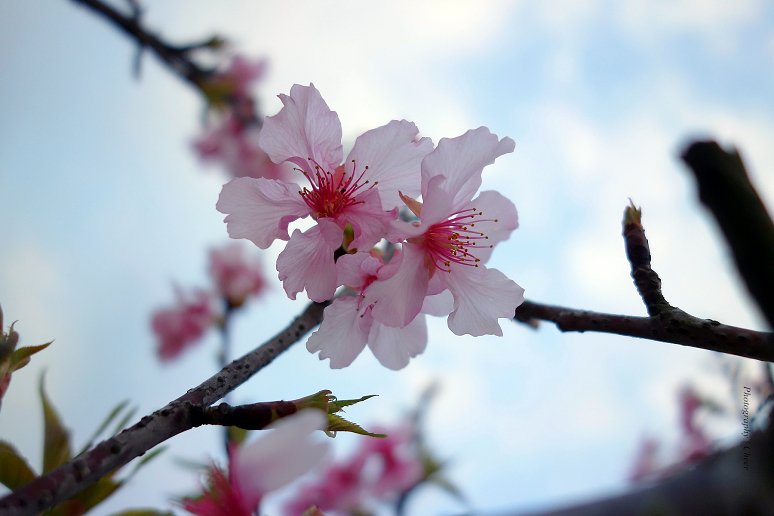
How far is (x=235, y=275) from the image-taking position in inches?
94.3

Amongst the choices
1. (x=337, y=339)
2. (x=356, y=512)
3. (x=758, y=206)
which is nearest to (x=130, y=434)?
(x=337, y=339)

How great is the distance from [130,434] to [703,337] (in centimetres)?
53

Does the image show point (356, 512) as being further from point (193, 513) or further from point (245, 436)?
point (193, 513)

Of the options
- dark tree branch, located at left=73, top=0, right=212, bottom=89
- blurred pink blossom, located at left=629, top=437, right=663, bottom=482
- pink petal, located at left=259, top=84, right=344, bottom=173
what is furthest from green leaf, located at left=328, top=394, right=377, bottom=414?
blurred pink blossom, located at left=629, top=437, right=663, bottom=482

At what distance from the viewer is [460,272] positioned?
65 centimetres

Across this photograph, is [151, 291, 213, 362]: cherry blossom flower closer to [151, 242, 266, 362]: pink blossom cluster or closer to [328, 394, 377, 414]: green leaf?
[151, 242, 266, 362]: pink blossom cluster

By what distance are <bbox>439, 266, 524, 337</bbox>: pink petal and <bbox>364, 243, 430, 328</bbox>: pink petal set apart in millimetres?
67

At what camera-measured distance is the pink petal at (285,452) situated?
0.37m

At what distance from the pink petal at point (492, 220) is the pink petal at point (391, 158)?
11 cm

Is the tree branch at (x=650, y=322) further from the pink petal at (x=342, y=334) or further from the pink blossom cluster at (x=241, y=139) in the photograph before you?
the pink blossom cluster at (x=241, y=139)

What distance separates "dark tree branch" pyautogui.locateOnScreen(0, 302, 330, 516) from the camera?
0.31 m

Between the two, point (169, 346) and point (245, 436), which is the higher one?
point (169, 346)

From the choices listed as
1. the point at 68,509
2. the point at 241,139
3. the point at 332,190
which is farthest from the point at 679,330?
the point at 241,139

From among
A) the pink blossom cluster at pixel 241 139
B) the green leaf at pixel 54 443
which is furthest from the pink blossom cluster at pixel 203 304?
the green leaf at pixel 54 443
